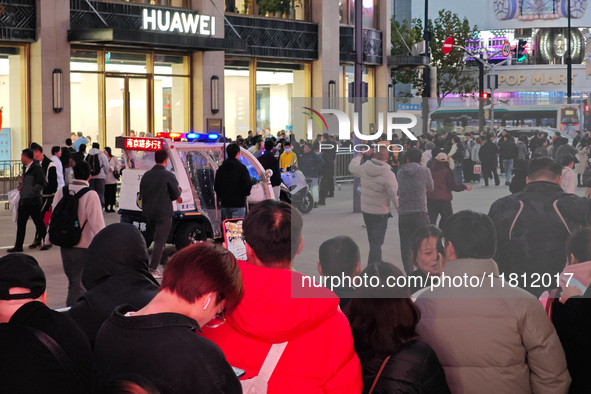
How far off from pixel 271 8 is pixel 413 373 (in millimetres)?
28972

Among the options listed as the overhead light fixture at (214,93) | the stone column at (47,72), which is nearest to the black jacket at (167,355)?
the stone column at (47,72)

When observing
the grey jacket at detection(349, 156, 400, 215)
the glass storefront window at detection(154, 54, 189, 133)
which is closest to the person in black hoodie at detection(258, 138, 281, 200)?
the glass storefront window at detection(154, 54, 189, 133)

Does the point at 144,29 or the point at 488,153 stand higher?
the point at 144,29

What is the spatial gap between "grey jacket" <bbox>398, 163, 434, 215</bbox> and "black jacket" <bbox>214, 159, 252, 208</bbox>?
879cm

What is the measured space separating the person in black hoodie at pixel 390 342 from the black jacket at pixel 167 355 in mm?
710

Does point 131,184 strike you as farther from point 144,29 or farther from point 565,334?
point 144,29

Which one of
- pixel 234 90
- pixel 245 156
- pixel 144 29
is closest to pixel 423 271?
pixel 245 156

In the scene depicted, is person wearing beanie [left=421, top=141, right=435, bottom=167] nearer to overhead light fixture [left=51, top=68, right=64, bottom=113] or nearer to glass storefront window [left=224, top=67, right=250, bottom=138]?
overhead light fixture [left=51, top=68, right=64, bottom=113]

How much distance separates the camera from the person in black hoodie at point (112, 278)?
4398 mm

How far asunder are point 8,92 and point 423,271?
21.7 m

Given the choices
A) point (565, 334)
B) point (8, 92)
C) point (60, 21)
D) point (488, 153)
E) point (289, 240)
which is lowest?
point (565, 334)

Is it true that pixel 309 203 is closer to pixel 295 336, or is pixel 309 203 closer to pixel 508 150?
pixel 508 150

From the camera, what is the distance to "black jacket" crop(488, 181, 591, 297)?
364 centimetres

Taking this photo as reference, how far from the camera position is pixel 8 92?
2397 centimetres
